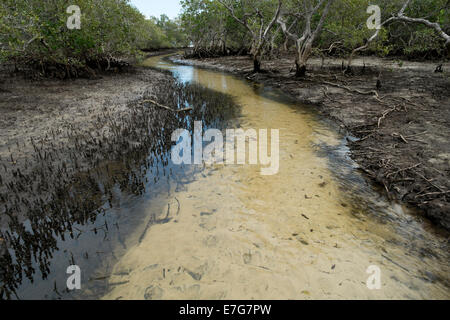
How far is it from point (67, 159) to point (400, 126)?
10.0m

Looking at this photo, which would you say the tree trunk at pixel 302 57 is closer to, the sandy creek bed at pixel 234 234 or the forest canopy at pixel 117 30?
the forest canopy at pixel 117 30

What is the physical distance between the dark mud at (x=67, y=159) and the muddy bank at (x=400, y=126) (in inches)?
202

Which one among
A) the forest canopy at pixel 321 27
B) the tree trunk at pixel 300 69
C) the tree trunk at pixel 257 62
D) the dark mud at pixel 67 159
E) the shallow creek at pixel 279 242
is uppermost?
the forest canopy at pixel 321 27

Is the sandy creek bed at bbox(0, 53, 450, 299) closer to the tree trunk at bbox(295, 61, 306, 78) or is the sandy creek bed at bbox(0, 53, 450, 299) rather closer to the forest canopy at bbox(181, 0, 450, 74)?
the forest canopy at bbox(181, 0, 450, 74)

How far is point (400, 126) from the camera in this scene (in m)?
7.53

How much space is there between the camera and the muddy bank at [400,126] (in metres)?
4.77

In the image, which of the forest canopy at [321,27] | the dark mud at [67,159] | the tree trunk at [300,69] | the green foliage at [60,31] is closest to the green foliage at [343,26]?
the forest canopy at [321,27]

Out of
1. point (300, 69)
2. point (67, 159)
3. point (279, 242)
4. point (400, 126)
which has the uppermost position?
point (300, 69)

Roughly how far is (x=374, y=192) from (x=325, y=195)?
108 cm

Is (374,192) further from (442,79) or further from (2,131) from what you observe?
(442,79)

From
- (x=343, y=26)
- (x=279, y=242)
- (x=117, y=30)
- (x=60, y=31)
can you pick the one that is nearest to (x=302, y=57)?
(x=343, y=26)

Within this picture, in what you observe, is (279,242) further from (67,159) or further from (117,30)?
(117,30)

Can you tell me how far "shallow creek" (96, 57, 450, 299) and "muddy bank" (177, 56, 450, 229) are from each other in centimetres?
53

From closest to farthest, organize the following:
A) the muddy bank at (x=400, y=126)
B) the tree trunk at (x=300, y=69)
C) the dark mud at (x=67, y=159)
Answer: the dark mud at (x=67, y=159), the muddy bank at (x=400, y=126), the tree trunk at (x=300, y=69)
